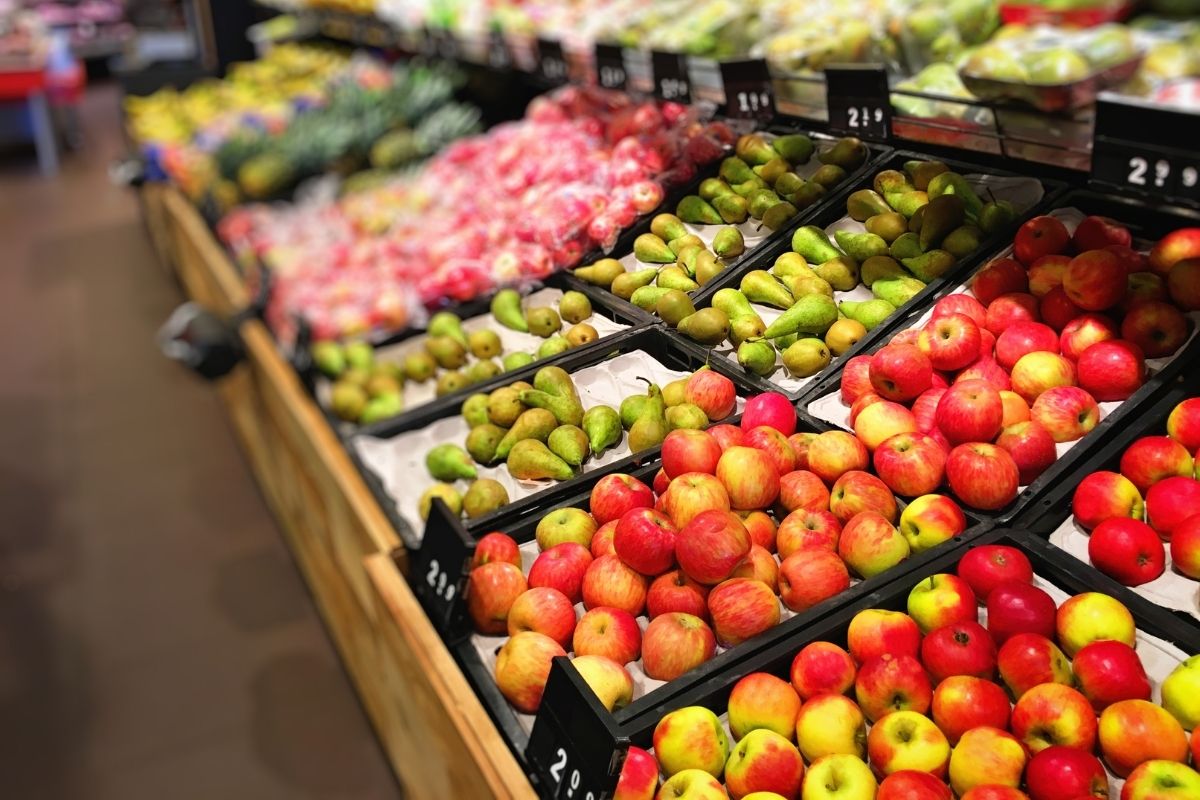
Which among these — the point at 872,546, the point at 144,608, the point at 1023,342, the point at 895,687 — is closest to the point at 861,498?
the point at 872,546

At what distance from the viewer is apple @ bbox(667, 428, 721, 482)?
145cm

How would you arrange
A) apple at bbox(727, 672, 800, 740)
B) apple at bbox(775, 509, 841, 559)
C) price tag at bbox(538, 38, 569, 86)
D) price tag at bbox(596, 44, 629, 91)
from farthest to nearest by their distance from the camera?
price tag at bbox(538, 38, 569, 86) → price tag at bbox(596, 44, 629, 91) → apple at bbox(775, 509, 841, 559) → apple at bbox(727, 672, 800, 740)

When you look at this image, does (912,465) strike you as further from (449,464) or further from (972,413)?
(449,464)

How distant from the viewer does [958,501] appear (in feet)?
4.54

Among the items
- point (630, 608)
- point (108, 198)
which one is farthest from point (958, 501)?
point (108, 198)

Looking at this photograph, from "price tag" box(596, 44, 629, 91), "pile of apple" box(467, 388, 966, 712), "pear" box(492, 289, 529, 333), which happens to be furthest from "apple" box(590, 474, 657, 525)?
"price tag" box(596, 44, 629, 91)

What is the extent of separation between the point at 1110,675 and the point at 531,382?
1183mm

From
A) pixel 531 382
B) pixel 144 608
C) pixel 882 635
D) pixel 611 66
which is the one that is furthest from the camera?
pixel 144 608

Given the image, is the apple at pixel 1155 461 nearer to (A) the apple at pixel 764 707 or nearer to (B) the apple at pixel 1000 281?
(B) the apple at pixel 1000 281

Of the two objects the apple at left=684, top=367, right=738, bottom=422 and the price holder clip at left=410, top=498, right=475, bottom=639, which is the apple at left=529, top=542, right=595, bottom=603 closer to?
the price holder clip at left=410, top=498, right=475, bottom=639

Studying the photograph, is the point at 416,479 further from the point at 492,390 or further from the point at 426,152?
the point at 426,152

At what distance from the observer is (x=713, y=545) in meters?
1.27

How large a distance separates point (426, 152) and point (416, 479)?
2.62 m

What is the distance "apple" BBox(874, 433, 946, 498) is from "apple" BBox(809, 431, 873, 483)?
0.14 feet
